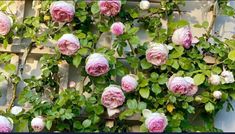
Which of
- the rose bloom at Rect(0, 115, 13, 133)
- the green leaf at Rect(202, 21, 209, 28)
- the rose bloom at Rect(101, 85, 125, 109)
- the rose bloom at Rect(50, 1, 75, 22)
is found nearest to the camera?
the rose bloom at Rect(0, 115, 13, 133)

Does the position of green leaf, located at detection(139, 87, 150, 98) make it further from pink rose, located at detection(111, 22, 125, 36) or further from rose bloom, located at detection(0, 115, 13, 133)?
rose bloom, located at detection(0, 115, 13, 133)

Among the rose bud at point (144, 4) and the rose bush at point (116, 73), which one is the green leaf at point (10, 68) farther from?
the rose bud at point (144, 4)

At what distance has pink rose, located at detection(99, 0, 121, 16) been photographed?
262cm

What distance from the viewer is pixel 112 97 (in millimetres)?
2479

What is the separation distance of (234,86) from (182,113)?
11.0 inches

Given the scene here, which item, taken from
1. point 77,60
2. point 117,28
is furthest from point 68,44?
point 117,28

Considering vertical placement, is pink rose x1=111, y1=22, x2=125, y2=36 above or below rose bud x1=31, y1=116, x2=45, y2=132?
above

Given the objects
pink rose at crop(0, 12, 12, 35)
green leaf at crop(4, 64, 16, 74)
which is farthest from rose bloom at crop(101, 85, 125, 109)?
pink rose at crop(0, 12, 12, 35)

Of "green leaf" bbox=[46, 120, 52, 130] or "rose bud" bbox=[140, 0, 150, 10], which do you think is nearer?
"green leaf" bbox=[46, 120, 52, 130]

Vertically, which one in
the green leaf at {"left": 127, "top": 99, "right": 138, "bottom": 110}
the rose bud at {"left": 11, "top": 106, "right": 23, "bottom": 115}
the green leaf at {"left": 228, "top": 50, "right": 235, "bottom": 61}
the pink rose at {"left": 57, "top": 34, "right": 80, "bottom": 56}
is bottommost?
the rose bud at {"left": 11, "top": 106, "right": 23, "bottom": 115}

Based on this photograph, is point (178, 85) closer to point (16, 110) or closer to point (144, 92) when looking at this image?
point (144, 92)

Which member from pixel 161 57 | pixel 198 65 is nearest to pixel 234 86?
pixel 198 65

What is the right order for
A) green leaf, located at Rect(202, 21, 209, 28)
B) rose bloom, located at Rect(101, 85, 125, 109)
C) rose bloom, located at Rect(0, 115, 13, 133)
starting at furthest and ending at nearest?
green leaf, located at Rect(202, 21, 209, 28) < rose bloom, located at Rect(101, 85, 125, 109) < rose bloom, located at Rect(0, 115, 13, 133)

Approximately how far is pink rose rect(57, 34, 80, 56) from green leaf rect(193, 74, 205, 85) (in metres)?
0.56
